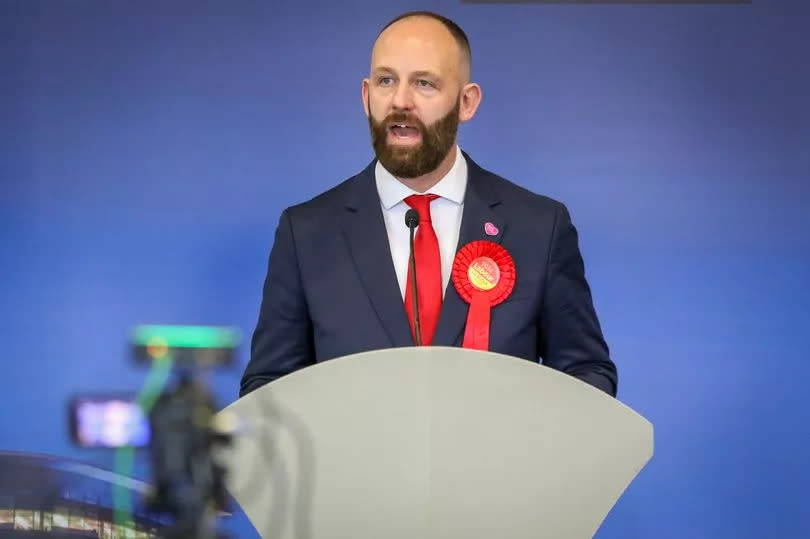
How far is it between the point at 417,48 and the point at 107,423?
1254mm

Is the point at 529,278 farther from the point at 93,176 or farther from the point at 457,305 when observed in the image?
the point at 93,176

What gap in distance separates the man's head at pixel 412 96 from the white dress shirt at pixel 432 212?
4 cm

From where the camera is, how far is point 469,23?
315cm

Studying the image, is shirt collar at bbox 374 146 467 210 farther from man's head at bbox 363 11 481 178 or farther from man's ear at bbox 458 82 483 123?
man's ear at bbox 458 82 483 123

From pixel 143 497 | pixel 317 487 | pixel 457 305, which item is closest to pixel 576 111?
pixel 457 305

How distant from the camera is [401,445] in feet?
4.55

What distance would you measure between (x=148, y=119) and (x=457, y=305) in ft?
4.65

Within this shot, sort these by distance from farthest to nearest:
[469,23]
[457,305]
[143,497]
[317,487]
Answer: [469,23]
[457,305]
[317,487]
[143,497]

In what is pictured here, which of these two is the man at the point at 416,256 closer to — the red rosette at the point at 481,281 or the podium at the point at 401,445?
the red rosette at the point at 481,281

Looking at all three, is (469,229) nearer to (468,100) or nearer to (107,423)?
(468,100)

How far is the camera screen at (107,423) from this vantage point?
1.05 meters

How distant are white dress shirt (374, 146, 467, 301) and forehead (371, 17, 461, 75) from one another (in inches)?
7.7

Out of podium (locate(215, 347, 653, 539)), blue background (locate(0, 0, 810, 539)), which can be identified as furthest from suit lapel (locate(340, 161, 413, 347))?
blue background (locate(0, 0, 810, 539))

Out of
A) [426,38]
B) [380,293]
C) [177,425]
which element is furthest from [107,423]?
[426,38]
